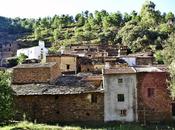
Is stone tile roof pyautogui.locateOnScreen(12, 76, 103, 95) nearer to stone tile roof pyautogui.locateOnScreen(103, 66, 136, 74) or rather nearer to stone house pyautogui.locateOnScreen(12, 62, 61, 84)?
stone house pyautogui.locateOnScreen(12, 62, 61, 84)

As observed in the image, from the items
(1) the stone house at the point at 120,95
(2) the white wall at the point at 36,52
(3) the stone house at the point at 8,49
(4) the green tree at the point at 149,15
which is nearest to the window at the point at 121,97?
(1) the stone house at the point at 120,95

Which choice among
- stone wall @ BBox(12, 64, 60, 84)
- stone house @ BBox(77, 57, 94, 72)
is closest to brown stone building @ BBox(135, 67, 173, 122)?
stone wall @ BBox(12, 64, 60, 84)

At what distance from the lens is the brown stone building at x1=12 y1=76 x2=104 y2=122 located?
49.0 metres

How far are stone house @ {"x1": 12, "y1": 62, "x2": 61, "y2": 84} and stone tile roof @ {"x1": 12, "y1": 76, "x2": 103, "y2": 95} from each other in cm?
116

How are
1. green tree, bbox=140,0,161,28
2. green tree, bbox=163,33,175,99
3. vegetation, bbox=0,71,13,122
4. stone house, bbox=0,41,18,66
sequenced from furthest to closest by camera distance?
green tree, bbox=140,0,161,28, stone house, bbox=0,41,18,66, green tree, bbox=163,33,175,99, vegetation, bbox=0,71,13,122

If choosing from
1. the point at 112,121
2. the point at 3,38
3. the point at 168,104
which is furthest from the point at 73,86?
the point at 3,38

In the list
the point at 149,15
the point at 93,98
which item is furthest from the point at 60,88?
the point at 149,15

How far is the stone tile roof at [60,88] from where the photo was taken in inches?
1935

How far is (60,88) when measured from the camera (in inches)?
1970

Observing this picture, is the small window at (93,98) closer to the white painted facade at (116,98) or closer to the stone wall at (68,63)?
the white painted facade at (116,98)

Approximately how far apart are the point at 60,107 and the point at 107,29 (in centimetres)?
7610

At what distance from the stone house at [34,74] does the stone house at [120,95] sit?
24.4ft

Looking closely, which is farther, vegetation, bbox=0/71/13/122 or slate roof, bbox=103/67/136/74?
slate roof, bbox=103/67/136/74

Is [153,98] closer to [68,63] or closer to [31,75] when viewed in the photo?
[31,75]
